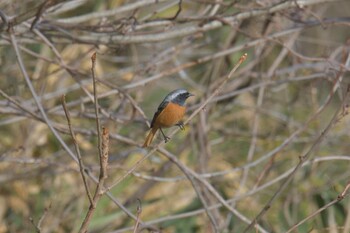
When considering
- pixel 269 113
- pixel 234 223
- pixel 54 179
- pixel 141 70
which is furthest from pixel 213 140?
pixel 141 70

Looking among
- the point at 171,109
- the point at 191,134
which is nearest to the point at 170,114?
the point at 171,109

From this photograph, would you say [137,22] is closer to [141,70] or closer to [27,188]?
[141,70]

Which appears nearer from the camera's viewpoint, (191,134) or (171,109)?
(171,109)

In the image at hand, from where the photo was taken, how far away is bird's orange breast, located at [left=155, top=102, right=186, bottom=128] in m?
3.29

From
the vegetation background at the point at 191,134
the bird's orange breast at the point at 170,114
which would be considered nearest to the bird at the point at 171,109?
the bird's orange breast at the point at 170,114

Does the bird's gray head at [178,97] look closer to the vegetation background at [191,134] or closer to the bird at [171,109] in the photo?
the bird at [171,109]

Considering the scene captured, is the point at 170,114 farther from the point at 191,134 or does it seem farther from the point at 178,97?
the point at 191,134

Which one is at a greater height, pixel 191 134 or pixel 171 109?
pixel 171 109

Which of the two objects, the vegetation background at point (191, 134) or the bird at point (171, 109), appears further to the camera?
the vegetation background at point (191, 134)

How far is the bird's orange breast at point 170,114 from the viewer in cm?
329

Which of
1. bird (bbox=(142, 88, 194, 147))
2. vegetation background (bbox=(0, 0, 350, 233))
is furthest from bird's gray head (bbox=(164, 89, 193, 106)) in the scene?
vegetation background (bbox=(0, 0, 350, 233))

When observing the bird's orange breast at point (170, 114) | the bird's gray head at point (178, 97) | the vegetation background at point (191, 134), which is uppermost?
the bird's gray head at point (178, 97)

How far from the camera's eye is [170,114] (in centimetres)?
329

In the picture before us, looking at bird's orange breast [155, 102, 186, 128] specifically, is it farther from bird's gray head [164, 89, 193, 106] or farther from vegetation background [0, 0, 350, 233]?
vegetation background [0, 0, 350, 233]
